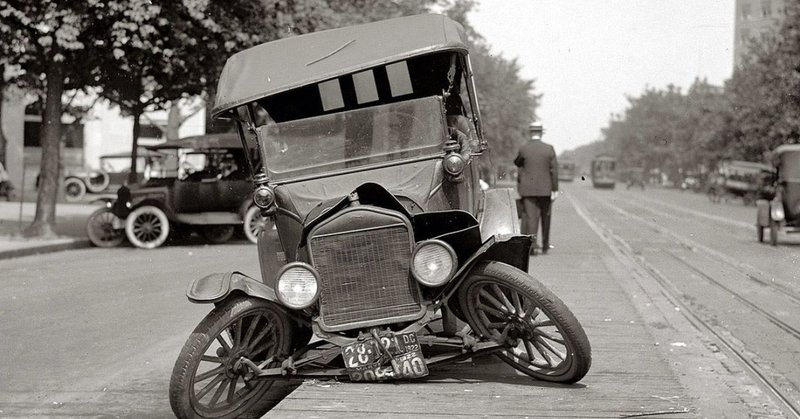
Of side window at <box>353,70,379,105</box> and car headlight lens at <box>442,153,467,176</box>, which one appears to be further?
side window at <box>353,70,379,105</box>

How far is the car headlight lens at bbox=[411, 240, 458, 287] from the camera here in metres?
5.69

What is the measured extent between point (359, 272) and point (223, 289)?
30.9 inches

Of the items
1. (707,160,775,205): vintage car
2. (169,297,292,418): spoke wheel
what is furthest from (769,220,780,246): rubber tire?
(707,160,775,205): vintage car

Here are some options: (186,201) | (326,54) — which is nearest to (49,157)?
(186,201)

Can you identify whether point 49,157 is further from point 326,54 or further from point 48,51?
point 326,54

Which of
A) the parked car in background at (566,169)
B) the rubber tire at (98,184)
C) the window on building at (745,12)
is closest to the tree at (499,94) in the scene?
the rubber tire at (98,184)

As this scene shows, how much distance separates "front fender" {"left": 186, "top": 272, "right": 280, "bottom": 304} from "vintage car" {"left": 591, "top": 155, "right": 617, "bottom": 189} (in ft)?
282

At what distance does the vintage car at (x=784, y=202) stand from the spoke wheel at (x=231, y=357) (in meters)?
15.3

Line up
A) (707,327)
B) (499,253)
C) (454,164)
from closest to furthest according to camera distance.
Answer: (499,253), (454,164), (707,327)

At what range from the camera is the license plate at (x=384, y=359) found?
222 inches

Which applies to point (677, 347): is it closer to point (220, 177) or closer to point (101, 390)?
point (101, 390)

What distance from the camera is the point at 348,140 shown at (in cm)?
686

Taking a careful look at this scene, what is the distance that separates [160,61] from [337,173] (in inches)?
547

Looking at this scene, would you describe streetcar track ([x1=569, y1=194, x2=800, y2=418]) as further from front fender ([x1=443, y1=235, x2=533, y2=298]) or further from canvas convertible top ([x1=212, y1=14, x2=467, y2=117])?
canvas convertible top ([x1=212, y1=14, x2=467, y2=117])
